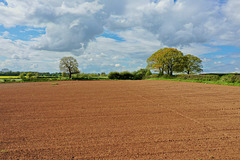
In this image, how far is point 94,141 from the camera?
14.6 feet

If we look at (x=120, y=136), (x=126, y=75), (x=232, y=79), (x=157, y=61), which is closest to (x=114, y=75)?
(x=126, y=75)

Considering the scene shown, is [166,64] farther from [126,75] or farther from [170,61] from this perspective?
[126,75]

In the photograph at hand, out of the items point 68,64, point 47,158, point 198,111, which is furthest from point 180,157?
point 68,64

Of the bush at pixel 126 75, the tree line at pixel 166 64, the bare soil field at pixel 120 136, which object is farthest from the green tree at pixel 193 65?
the bare soil field at pixel 120 136

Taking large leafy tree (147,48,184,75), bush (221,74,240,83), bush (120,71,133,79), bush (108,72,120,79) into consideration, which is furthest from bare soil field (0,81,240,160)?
bush (120,71,133,79)

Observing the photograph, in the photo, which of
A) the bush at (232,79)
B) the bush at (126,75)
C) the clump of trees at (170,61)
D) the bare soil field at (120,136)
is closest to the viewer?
the bare soil field at (120,136)

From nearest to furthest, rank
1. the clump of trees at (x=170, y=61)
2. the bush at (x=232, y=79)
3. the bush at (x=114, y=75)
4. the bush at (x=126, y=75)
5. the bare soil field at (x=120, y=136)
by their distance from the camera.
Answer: the bare soil field at (x=120, y=136) → the bush at (x=232, y=79) → the clump of trees at (x=170, y=61) → the bush at (x=114, y=75) → the bush at (x=126, y=75)

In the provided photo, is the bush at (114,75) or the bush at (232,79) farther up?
the bush at (114,75)

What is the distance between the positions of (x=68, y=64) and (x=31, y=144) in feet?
165

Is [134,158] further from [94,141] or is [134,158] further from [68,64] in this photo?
[68,64]

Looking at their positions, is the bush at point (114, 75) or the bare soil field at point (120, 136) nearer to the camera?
the bare soil field at point (120, 136)

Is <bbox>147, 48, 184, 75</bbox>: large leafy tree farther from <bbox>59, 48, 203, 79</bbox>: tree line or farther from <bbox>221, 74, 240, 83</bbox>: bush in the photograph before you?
<bbox>221, 74, 240, 83</bbox>: bush

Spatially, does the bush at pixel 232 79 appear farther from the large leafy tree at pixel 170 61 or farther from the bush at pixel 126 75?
the bush at pixel 126 75

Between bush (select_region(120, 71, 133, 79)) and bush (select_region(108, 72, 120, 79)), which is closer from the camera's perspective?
bush (select_region(108, 72, 120, 79))
